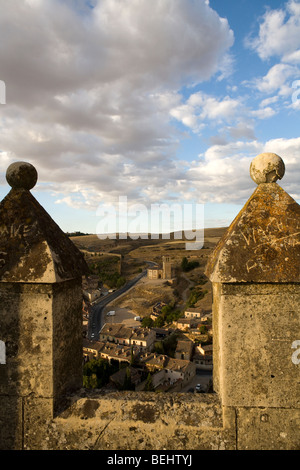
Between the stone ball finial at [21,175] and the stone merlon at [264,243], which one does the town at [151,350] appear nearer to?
the stone ball finial at [21,175]

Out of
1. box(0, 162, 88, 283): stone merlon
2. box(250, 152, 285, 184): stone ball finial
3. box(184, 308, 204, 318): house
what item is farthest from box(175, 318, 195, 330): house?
box(250, 152, 285, 184): stone ball finial

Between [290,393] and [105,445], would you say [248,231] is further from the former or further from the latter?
[105,445]

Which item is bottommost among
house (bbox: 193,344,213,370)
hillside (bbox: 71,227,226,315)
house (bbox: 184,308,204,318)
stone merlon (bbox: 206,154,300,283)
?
house (bbox: 193,344,213,370)

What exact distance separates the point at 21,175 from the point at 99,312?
63.1 meters

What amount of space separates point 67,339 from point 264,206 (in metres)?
2.49

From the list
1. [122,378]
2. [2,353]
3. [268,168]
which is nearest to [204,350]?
[122,378]

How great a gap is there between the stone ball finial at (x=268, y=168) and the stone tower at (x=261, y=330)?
52 centimetres

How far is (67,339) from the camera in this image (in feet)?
11.2

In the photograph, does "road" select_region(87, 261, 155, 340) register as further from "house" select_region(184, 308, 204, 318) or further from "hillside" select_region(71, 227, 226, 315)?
"house" select_region(184, 308, 204, 318)

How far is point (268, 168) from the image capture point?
3.23 meters

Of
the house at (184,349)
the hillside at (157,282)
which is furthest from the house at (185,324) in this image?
the hillside at (157,282)

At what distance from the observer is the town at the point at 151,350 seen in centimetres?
3130

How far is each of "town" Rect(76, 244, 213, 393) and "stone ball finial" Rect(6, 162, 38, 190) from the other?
16326 millimetres

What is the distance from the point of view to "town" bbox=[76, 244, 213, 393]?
1232 inches
